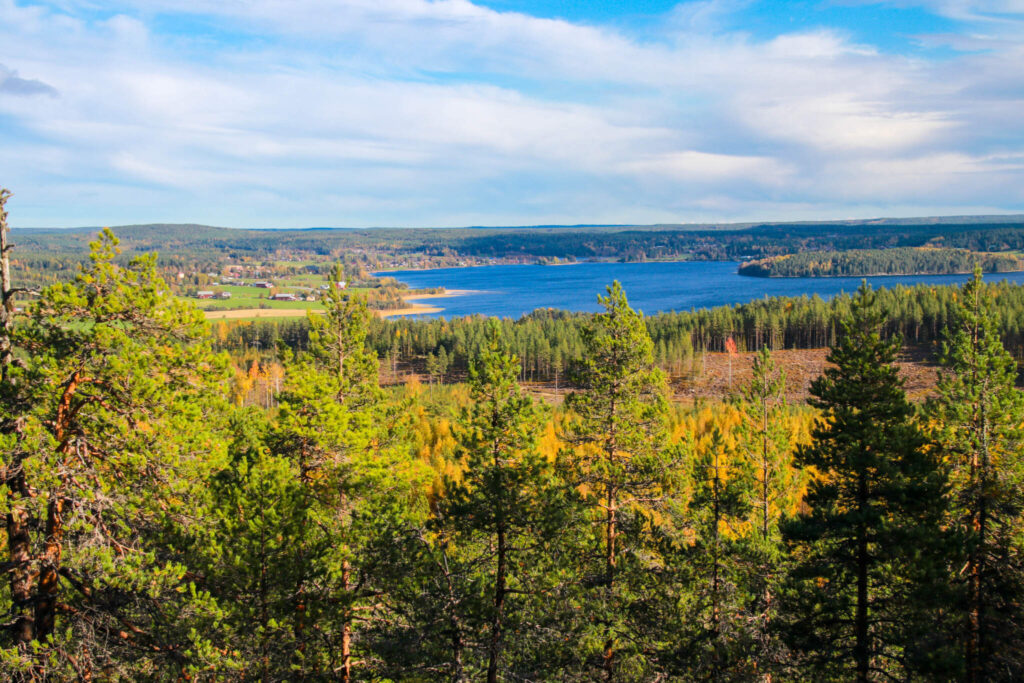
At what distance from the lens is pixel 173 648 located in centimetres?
909

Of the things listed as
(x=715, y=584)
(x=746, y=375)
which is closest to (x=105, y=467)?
(x=715, y=584)

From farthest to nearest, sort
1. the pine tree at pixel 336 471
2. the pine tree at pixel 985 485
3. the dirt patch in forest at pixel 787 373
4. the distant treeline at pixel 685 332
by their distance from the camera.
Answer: the distant treeline at pixel 685 332, the dirt patch in forest at pixel 787 373, the pine tree at pixel 985 485, the pine tree at pixel 336 471

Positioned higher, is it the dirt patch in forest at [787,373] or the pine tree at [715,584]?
the pine tree at [715,584]

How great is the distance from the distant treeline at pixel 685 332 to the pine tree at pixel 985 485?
87.5 metres

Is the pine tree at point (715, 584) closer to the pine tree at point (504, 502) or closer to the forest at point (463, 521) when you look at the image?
the forest at point (463, 521)

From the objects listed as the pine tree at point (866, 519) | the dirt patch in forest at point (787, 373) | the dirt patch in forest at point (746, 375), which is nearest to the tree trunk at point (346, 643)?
the pine tree at point (866, 519)

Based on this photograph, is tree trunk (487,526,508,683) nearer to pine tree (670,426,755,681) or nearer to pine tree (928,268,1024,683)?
pine tree (670,426,755,681)

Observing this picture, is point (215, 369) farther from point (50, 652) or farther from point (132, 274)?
point (50, 652)

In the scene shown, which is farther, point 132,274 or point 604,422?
point 604,422

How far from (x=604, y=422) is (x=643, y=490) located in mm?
1874

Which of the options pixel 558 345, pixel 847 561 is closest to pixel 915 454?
pixel 847 561

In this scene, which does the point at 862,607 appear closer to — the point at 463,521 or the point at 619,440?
the point at 619,440

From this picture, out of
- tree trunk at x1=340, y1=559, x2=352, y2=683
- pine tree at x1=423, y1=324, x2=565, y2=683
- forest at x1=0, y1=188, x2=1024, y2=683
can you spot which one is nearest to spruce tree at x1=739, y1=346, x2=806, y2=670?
forest at x1=0, y1=188, x2=1024, y2=683

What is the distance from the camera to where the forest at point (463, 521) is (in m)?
8.73
